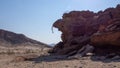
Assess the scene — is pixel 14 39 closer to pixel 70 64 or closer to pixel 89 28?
pixel 89 28

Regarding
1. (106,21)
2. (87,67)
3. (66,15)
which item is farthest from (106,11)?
(87,67)

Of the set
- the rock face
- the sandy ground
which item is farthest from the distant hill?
the sandy ground

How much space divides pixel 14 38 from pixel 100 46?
7049cm

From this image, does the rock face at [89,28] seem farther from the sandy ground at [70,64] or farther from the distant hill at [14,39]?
the distant hill at [14,39]

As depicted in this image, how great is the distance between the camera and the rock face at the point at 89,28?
70.7 feet

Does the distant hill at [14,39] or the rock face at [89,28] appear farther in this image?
the distant hill at [14,39]

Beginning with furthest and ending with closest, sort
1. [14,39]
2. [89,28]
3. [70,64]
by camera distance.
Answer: [14,39], [89,28], [70,64]

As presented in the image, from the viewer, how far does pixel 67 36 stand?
31.0 metres

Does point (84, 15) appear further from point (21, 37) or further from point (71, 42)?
point (21, 37)

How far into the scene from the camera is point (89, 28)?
2756cm

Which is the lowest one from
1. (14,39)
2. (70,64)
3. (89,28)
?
(70,64)

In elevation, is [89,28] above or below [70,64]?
above

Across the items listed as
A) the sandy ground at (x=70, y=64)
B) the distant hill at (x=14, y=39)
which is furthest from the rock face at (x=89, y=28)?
the distant hill at (x=14, y=39)

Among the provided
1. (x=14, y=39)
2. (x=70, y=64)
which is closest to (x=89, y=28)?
(x=70, y=64)
